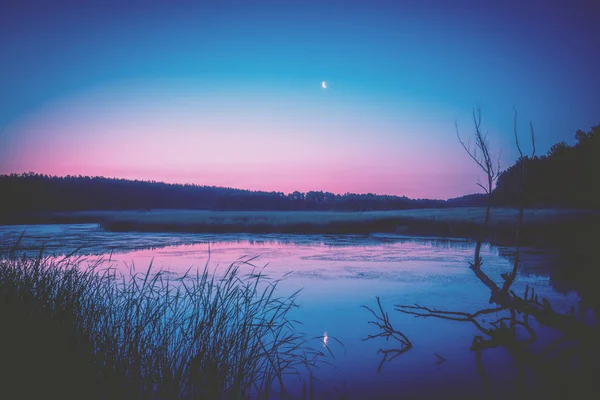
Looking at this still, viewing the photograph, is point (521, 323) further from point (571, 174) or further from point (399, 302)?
point (571, 174)

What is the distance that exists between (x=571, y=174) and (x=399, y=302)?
25488mm

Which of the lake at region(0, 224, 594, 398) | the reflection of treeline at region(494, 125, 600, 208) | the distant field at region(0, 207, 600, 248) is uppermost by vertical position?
the reflection of treeline at region(494, 125, 600, 208)

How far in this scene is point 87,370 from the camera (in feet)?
10.9

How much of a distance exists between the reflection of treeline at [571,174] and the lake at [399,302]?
39.3ft

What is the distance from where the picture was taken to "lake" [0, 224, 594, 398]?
5.08m

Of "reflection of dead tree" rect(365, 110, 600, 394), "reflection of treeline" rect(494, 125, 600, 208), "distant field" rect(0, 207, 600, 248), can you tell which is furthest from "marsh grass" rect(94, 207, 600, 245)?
"reflection of dead tree" rect(365, 110, 600, 394)

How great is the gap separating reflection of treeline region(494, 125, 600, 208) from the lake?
39.3 ft

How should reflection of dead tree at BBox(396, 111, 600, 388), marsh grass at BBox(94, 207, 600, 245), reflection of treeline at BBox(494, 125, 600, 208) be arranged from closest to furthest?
reflection of dead tree at BBox(396, 111, 600, 388) < marsh grass at BBox(94, 207, 600, 245) < reflection of treeline at BBox(494, 125, 600, 208)

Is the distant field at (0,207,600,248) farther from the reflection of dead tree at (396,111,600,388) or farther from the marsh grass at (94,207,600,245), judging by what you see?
the reflection of dead tree at (396,111,600,388)

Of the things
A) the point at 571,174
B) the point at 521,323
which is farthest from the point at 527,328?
the point at 571,174

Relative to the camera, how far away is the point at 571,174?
27.1m

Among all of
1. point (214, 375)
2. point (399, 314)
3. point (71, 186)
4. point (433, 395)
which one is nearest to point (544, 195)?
point (399, 314)

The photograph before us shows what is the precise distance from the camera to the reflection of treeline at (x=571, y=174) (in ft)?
82.9

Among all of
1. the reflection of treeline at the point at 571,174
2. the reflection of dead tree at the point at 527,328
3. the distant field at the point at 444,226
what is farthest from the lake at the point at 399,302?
the reflection of treeline at the point at 571,174
